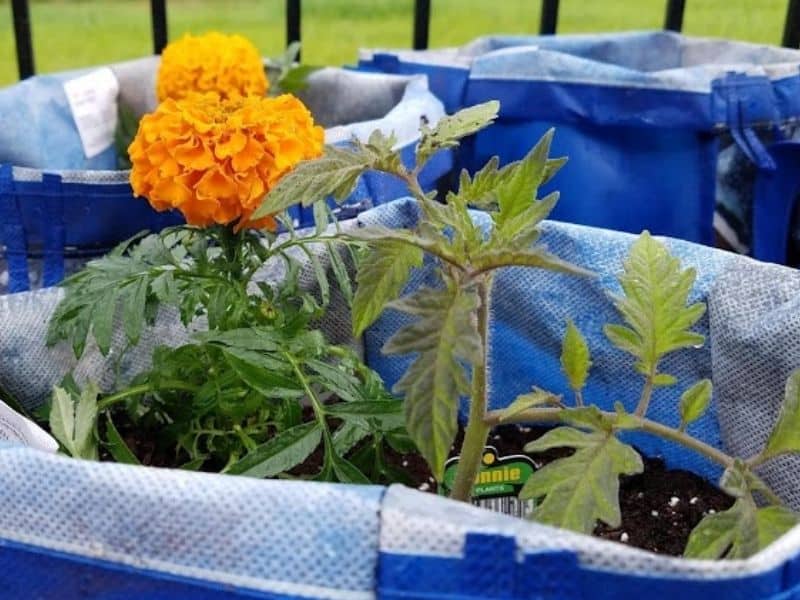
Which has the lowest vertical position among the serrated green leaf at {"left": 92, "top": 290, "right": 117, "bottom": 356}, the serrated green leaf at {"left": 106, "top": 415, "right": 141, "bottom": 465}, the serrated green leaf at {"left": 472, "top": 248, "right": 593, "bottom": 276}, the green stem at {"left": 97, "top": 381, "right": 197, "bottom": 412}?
the serrated green leaf at {"left": 106, "top": 415, "right": 141, "bottom": 465}

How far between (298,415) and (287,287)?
0.09 metres

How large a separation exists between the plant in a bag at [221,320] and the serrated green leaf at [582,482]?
0.15 metres

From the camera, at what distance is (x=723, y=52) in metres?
1.33

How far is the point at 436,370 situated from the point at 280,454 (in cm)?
19

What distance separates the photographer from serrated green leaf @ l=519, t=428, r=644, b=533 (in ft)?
1.60

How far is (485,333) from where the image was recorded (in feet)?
1.86

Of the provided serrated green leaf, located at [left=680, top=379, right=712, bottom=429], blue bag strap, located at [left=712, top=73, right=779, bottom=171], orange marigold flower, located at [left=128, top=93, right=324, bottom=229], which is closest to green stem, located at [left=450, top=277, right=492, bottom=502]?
serrated green leaf, located at [left=680, top=379, right=712, bottom=429]

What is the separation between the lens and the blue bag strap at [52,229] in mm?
897

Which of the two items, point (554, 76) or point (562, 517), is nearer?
point (562, 517)

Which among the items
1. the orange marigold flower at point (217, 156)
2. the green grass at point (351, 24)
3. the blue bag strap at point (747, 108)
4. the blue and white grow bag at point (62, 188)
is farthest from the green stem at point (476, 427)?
the green grass at point (351, 24)

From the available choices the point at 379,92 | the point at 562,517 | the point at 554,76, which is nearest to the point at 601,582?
the point at 562,517

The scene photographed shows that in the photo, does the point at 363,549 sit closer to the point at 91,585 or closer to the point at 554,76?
the point at 91,585

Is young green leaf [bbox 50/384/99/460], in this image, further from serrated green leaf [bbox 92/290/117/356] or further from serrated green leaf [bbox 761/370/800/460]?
serrated green leaf [bbox 761/370/800/460]

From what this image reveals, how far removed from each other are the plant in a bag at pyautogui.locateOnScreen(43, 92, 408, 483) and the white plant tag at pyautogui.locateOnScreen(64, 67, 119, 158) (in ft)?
1.42
